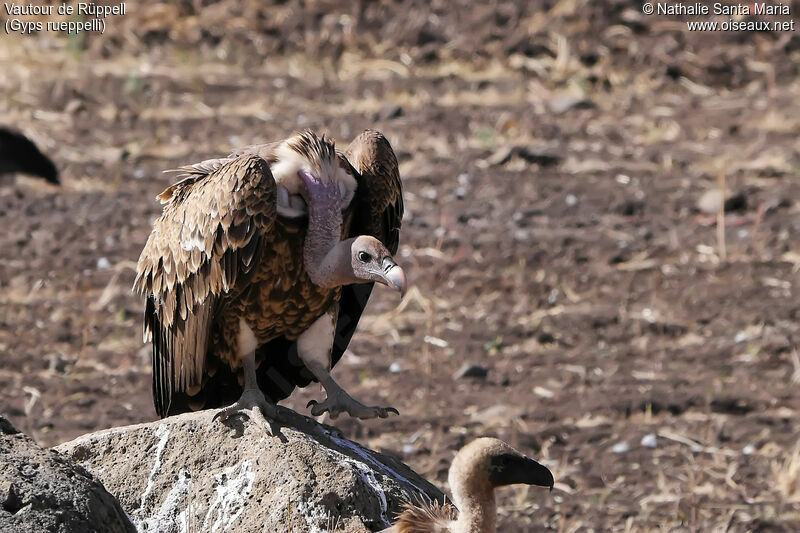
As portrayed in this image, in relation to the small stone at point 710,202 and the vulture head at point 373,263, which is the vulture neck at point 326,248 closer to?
the vulture head at point 373,263

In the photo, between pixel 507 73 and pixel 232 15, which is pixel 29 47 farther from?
pixel 507 73

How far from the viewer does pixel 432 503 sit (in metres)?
5.00

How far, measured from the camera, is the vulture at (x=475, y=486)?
173 inches

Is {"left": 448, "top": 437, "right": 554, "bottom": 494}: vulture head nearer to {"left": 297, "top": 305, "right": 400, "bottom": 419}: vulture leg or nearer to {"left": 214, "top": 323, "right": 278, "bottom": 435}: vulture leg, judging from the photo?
{"left": 214, "top": 323, "right": 278, "bottom": 435}: vulture leg

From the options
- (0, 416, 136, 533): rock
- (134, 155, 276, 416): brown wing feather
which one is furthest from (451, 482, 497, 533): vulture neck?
(134, 155, 276, 416): brown wing feather

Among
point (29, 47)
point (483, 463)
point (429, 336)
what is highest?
point (29, 47)

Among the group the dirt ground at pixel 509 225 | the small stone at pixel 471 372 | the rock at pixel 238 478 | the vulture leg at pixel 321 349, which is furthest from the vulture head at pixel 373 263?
the small stone at pixel 471 372

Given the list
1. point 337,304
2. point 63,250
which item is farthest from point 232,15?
point 337,304

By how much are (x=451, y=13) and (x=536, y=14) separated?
887mm

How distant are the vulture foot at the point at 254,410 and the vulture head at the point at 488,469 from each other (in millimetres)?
921

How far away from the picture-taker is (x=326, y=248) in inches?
216

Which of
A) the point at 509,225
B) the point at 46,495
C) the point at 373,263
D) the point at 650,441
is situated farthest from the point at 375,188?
the point at 509,225

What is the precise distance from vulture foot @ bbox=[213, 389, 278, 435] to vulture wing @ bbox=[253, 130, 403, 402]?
0.66m

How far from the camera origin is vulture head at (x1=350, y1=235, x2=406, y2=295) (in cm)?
523
